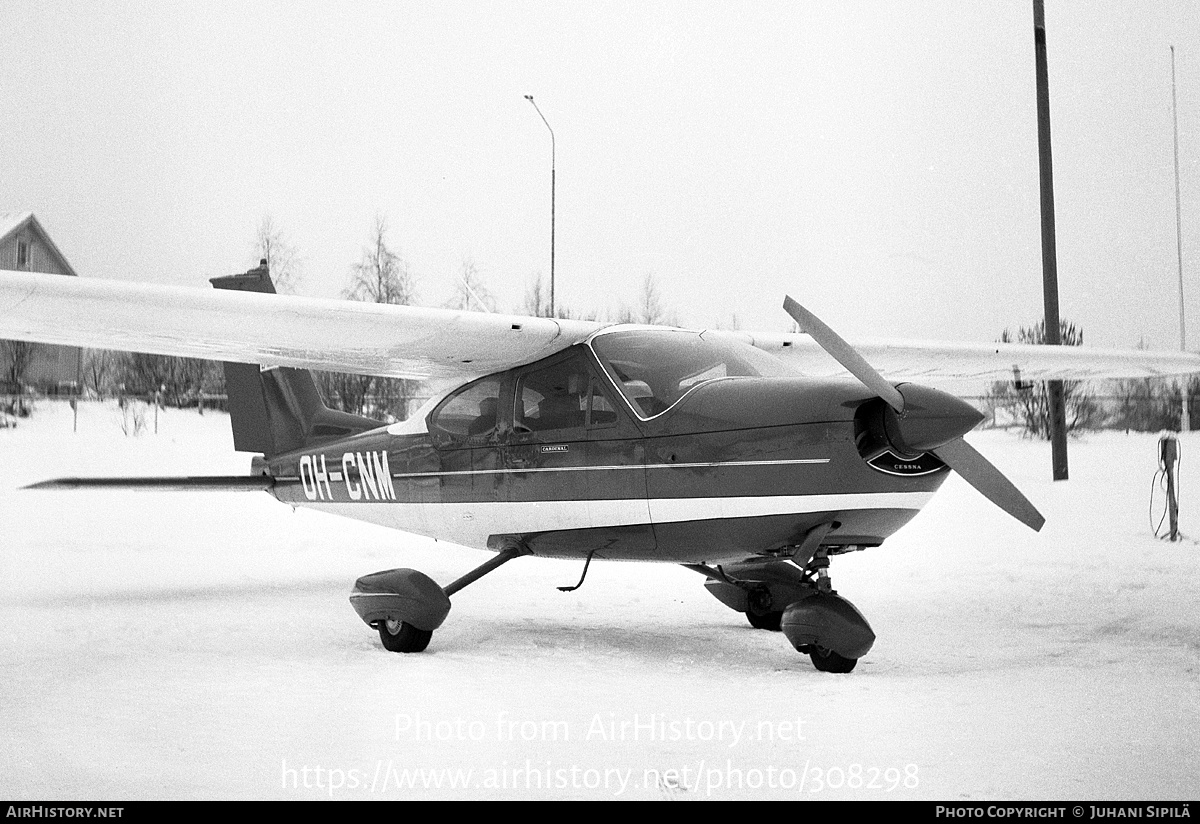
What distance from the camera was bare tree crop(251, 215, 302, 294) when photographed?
14336mm

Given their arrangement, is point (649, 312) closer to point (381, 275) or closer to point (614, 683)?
point (381, 275)

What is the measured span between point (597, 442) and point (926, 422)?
1812 millimetres

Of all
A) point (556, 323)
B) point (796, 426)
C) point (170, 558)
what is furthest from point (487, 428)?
point (170, 558)

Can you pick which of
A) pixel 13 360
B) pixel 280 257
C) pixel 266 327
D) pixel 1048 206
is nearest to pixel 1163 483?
pixel 1048 206

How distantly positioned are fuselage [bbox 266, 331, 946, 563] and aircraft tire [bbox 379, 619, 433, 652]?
80 cm

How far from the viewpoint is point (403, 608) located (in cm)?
527

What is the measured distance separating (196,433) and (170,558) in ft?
9.10

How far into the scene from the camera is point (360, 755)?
3203mm

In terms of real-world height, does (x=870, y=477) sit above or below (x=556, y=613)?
above

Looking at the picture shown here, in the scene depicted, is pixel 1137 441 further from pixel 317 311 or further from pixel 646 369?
pixel 317 311

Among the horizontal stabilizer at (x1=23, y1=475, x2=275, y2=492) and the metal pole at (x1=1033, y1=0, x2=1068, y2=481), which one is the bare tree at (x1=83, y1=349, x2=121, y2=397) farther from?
the metal pole at (x1=1033, y1=0, x2=1068, y2=481)

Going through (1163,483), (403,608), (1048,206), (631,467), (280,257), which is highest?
(280,257)

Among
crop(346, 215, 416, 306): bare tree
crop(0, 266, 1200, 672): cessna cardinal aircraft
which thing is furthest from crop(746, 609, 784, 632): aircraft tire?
crop(346, 215, 416, 306): bare tree
